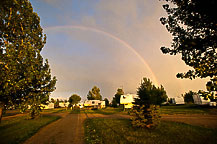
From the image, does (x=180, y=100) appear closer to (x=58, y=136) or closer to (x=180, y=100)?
(x=180, y=100)

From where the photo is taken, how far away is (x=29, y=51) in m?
10.1

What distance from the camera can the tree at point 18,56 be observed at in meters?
8.85

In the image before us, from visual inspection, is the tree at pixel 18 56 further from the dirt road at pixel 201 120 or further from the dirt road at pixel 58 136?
the dirt road at pixel 201 120

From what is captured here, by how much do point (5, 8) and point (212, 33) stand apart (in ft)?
43.9

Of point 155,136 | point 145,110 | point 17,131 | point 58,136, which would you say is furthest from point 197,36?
point 17,131

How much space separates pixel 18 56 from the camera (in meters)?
9.51

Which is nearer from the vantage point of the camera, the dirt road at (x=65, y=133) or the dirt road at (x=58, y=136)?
the dirt road at (x=58, y=136)

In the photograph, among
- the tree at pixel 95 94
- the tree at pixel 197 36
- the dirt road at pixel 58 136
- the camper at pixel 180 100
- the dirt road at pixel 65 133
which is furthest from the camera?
the tree at pixel 95 94

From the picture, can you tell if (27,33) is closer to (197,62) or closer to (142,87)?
(142,87)

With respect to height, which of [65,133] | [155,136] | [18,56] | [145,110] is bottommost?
[65,133]

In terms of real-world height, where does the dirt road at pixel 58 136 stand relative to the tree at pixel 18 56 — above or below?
below

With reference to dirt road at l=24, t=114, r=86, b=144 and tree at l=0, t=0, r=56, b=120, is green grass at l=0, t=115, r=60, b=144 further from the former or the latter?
tree at l=0, t=0, r=56, b=120

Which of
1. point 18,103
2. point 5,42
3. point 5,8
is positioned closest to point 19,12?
point 5,8

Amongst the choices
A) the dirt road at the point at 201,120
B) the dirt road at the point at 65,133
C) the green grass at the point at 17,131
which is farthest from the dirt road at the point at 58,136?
the dirt road at the point at 201,120
